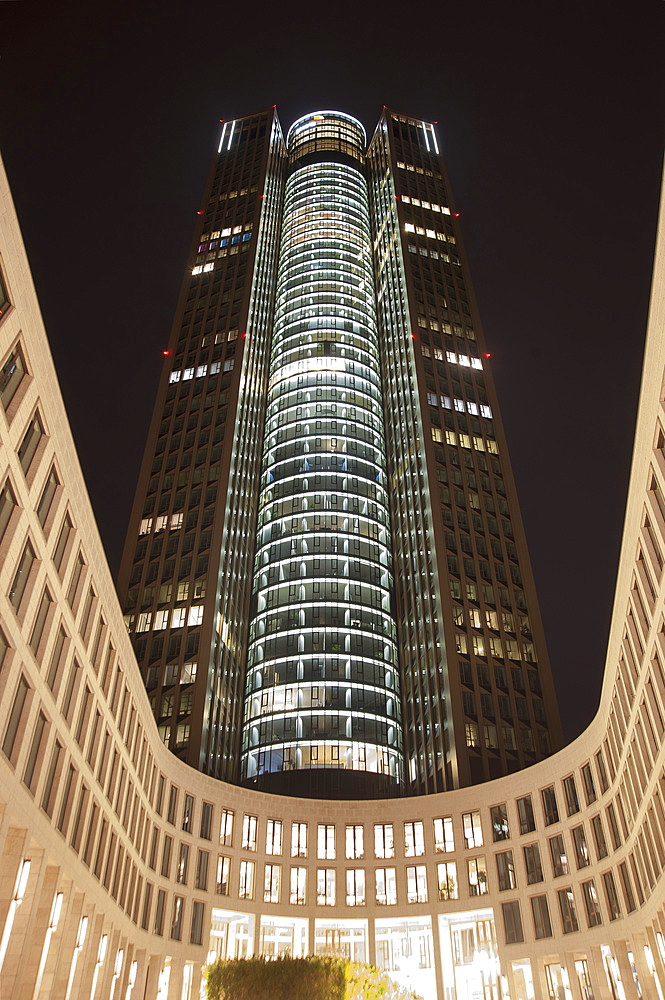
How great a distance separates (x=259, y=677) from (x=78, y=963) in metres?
69.6

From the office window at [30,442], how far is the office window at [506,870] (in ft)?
196

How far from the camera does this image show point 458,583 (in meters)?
109

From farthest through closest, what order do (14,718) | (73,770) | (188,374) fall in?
(188,374) → (73,770) → (14,718)

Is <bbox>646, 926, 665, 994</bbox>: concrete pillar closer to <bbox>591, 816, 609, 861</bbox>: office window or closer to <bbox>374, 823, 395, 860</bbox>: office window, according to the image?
<bbox>591, 816, 609, 861</bbox>: office window

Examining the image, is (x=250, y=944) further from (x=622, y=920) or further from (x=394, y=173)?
(x=394, y=173)

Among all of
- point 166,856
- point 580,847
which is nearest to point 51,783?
point 166,856

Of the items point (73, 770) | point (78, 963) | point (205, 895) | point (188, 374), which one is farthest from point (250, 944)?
point (188, 374)

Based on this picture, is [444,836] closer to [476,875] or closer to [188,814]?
[476,875]

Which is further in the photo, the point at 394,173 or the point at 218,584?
the point at 394,173

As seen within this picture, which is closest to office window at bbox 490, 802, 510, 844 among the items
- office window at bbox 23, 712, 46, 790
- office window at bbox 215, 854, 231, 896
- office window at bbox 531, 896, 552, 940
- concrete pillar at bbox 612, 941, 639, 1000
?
office window at bbox 531, 896, 552, 940

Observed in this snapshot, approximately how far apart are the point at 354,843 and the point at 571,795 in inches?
1024

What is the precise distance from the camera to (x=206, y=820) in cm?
7706

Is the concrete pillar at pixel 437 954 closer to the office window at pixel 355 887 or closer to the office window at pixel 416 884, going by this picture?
the office window at pixel 416 884

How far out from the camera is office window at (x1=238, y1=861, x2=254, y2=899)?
255 feet
